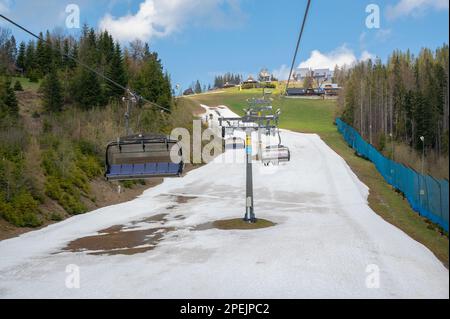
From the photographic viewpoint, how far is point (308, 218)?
23.4 meters

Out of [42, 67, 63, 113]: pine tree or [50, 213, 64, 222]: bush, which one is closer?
[50, 213, 64, 222]: bush

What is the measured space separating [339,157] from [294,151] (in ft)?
22.4

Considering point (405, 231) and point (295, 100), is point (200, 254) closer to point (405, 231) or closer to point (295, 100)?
point (405, 231)

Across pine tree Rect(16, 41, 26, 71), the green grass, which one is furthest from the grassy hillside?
pine tree Rect(16, 41, 26, 71)

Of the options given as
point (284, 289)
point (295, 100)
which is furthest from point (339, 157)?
point (295, 100)

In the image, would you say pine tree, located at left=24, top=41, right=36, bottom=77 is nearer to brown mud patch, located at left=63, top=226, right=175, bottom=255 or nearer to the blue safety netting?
the blue safety netting

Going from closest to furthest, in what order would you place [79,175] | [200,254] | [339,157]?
[200,254]
[79,175]
[339,157]

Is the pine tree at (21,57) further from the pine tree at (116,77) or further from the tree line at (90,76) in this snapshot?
the pine tree at (116,77)

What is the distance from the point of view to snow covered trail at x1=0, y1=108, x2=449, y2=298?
36.4ft

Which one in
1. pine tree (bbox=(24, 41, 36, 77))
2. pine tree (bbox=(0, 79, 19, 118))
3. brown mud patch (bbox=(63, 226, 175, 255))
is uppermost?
pine tree (bbox=(24, 41, 36, 77))

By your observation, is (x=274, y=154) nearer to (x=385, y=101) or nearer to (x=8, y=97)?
(x=8, y=97)

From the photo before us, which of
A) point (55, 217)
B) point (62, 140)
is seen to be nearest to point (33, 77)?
point (62, 140)

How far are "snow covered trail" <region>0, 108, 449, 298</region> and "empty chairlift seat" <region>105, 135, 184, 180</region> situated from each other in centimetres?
277

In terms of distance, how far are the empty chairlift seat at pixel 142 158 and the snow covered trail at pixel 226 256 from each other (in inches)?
109
